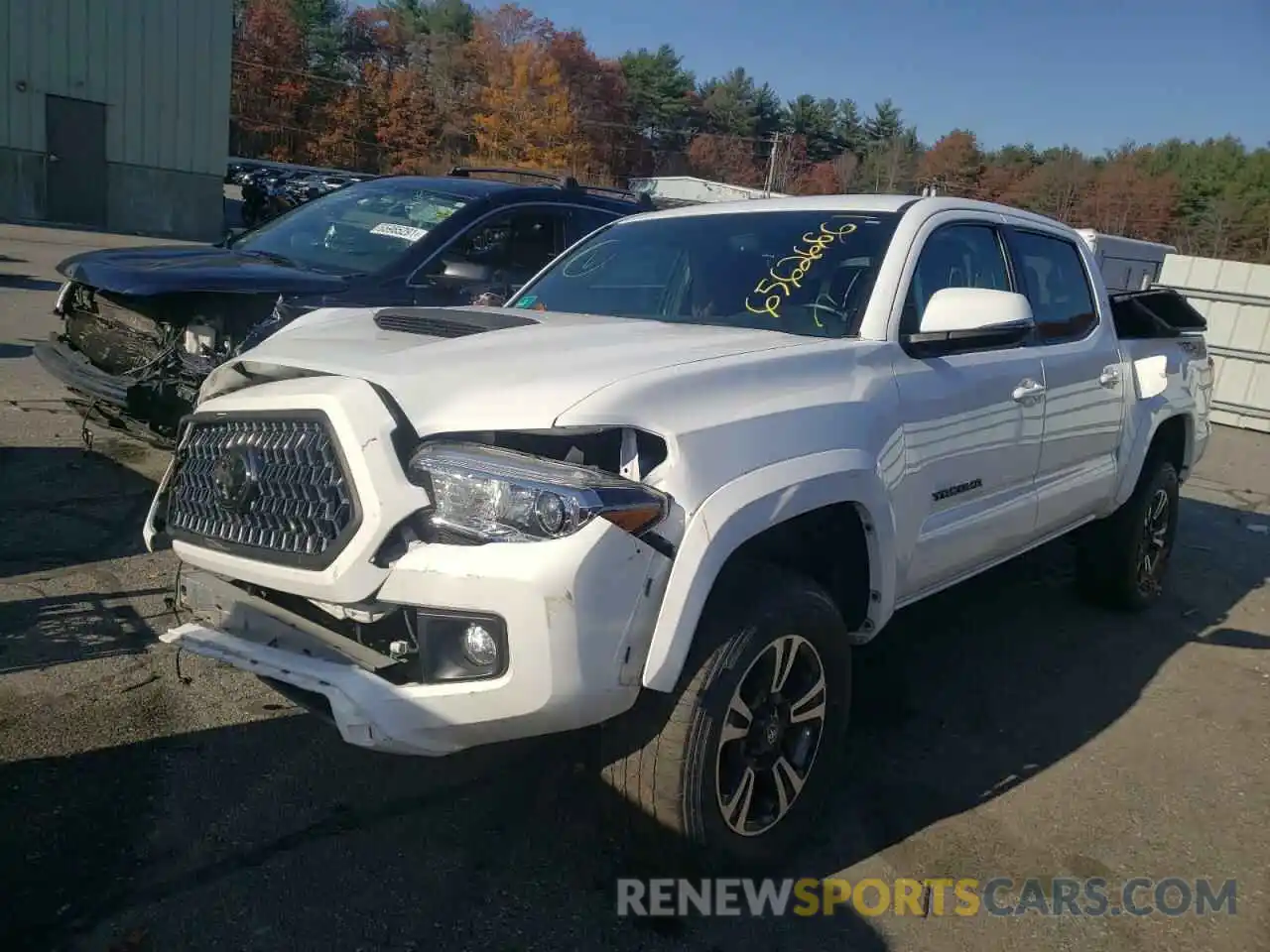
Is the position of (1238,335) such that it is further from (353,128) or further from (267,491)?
(353,128)

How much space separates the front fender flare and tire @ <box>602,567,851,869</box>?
0.48 feet

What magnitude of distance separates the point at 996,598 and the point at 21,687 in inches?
182

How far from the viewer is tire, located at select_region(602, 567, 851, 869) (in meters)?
2.66

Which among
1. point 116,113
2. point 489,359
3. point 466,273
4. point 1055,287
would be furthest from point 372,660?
point 116,113

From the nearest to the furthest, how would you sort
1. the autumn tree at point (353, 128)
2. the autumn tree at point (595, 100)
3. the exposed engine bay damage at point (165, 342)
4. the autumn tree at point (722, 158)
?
the exposed engine bay damage at point (165, 342) → the autumn tree at point (353, 128) → the autumn tree at point (595, 100) → the autumn tree at point (722, 158)

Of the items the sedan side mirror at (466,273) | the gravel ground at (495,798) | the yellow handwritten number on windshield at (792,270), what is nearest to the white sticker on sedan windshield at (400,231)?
the sedan side mirror at (466,273)

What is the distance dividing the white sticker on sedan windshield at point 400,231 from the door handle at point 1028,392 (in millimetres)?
3582

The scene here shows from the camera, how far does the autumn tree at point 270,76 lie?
5900 cm

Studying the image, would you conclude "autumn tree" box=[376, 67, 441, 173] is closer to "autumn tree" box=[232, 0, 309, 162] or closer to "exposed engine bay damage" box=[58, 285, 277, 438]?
"autumn tree" box=[232, 0, 309, 162]

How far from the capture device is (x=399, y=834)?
3086 millimetres

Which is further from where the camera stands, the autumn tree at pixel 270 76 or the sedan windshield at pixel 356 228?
the autumn tree at pixel 270 76

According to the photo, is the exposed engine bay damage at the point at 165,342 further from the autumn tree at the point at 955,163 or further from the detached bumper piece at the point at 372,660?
the autumn tree at the point at 955,163

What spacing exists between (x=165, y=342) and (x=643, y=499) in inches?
145

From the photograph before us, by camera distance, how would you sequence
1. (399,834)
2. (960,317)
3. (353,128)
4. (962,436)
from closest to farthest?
(399,834) < (960,317) < (962,436) < (353,128)
